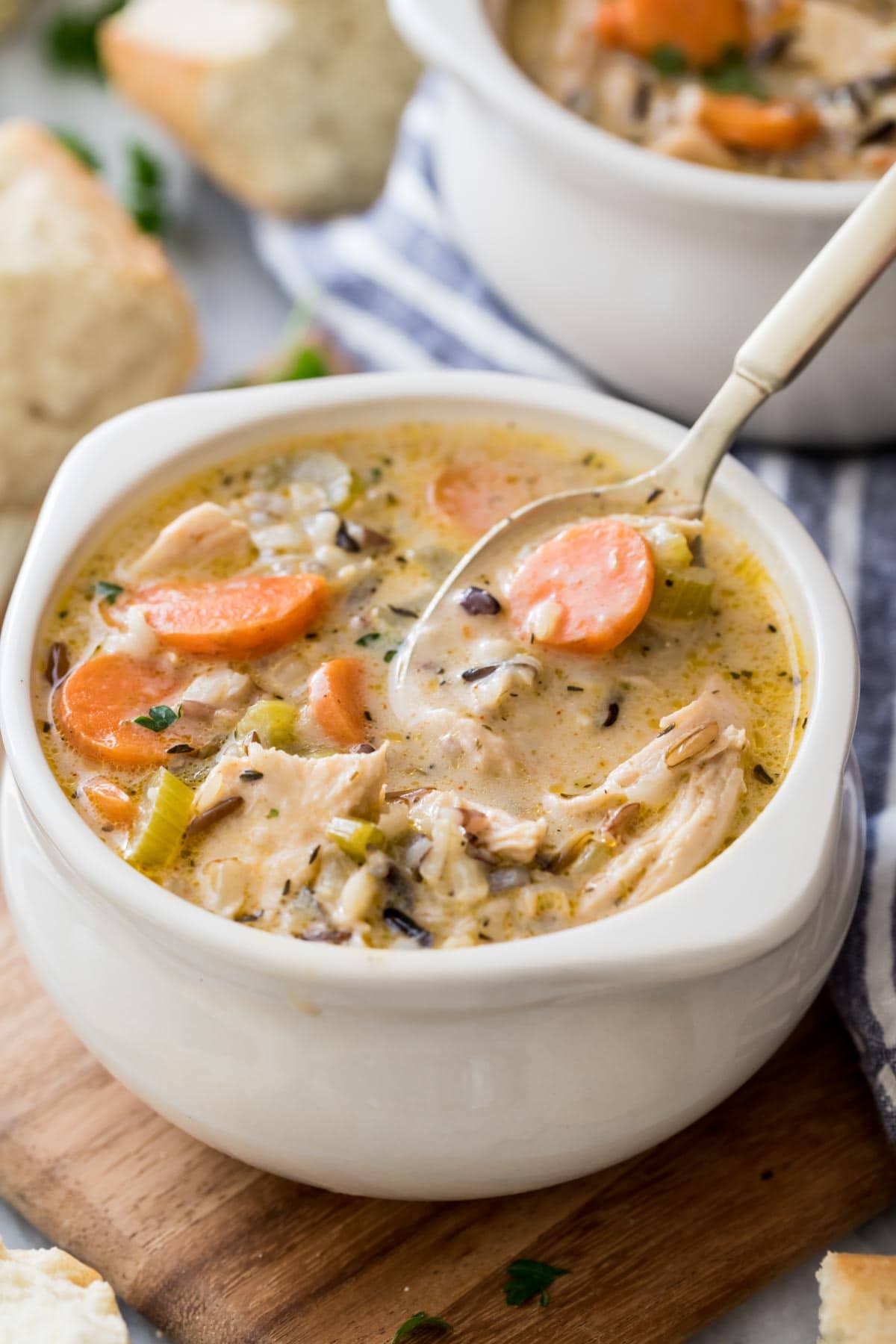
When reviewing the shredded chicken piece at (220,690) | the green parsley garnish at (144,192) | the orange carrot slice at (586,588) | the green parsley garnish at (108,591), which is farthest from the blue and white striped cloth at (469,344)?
the green parsley garnish at (108,591)

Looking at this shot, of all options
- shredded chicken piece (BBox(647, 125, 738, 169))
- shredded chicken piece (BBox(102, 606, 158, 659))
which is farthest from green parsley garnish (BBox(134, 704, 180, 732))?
shredded chicken piece (BBox(647, 125, 738, 169))

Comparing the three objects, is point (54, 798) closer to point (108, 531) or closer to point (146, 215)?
point (108, 531)

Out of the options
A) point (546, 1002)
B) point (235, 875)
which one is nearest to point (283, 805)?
point (235, 875)

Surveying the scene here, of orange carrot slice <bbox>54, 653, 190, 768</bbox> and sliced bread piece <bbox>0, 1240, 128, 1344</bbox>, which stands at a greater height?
orange carrot slice <bbox>54, 653, 190, 768</bbox>

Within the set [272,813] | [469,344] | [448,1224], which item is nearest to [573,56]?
[469,344]

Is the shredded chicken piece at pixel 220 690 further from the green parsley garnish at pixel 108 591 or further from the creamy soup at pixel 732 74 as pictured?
the creamy soup at pixel 732 74

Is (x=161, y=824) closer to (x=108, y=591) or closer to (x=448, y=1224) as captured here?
(x=108, y=591)

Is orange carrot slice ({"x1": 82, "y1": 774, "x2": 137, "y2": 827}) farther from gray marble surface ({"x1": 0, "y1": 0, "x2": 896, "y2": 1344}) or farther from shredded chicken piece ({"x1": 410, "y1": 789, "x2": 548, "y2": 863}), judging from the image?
gray marble surface ({"x1": 0, "y1": 0, "x2": 896, "y2": 1344})

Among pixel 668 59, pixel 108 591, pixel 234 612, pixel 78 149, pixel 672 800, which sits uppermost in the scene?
pixel 668 59
